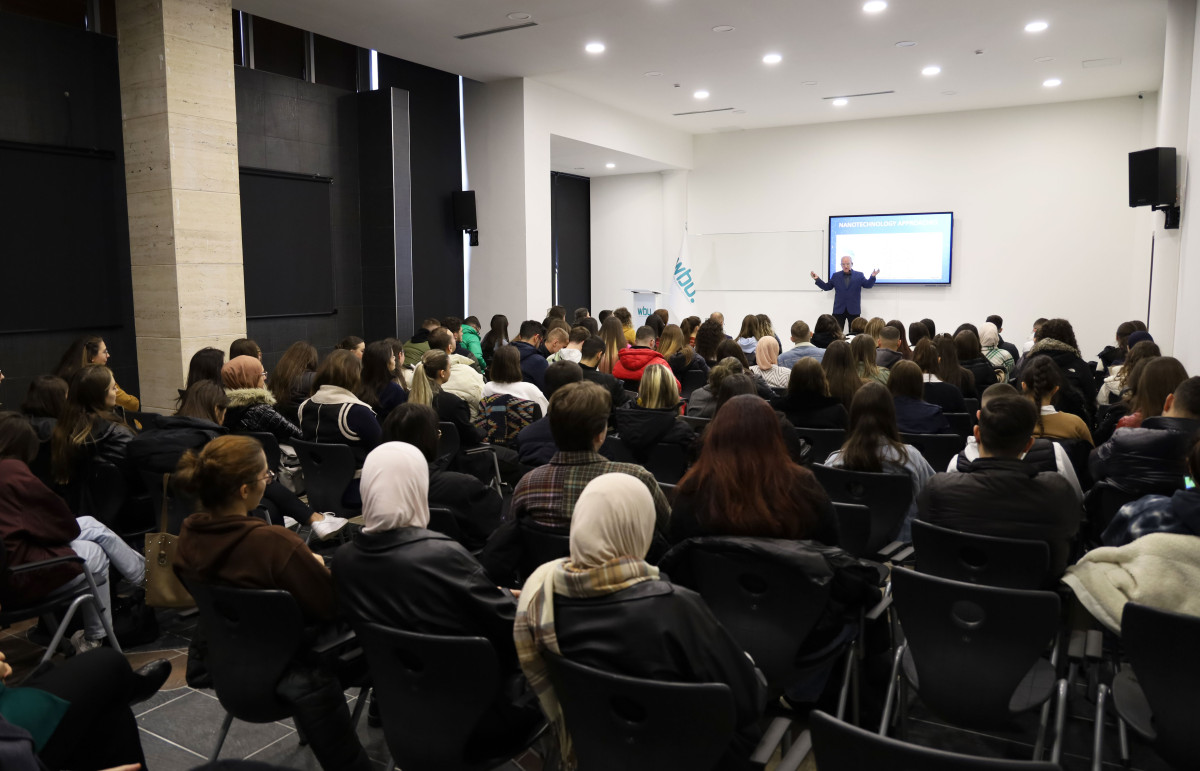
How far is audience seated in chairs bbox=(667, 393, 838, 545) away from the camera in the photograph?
2541 millimetres

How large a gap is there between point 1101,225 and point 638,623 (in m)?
13.2

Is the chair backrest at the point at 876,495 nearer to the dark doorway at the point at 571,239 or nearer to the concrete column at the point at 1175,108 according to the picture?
the concrete column at the point at 1175,108

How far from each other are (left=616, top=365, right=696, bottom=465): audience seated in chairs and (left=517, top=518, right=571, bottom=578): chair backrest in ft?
5.20

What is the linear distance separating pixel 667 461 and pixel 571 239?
1174 cm

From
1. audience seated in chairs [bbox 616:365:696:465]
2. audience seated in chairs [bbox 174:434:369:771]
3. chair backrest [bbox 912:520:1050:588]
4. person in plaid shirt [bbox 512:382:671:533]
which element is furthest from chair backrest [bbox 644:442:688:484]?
audience seated in chairs [bbox 174:434:369:771]

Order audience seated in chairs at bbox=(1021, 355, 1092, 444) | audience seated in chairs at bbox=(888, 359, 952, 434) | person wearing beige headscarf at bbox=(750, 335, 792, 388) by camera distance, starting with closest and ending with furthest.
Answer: audience seated in chairs at bbox=(1021, 355, 1092, 444) < audience seated in chairs at bbox=(888, 359, 952, 434) < person wearing beige headscarf at bbox=(750, 335, 792, 388)

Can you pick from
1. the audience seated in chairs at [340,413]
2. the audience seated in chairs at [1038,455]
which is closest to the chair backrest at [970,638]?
the audience seated in chairs at [1038,455]

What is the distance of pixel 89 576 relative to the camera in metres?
3.34

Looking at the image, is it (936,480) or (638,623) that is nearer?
(638,623)

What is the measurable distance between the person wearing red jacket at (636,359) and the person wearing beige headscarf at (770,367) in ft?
2.21

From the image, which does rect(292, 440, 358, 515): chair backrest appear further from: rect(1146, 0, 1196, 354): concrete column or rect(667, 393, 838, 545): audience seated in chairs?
rect(1146, 0, 1196, 354): concrete column

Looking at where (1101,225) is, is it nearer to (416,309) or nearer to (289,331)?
(416,309)

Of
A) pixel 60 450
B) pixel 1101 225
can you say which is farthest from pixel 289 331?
pixel 1101 225

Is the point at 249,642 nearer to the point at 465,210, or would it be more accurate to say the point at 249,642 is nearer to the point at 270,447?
the point at 270,447
